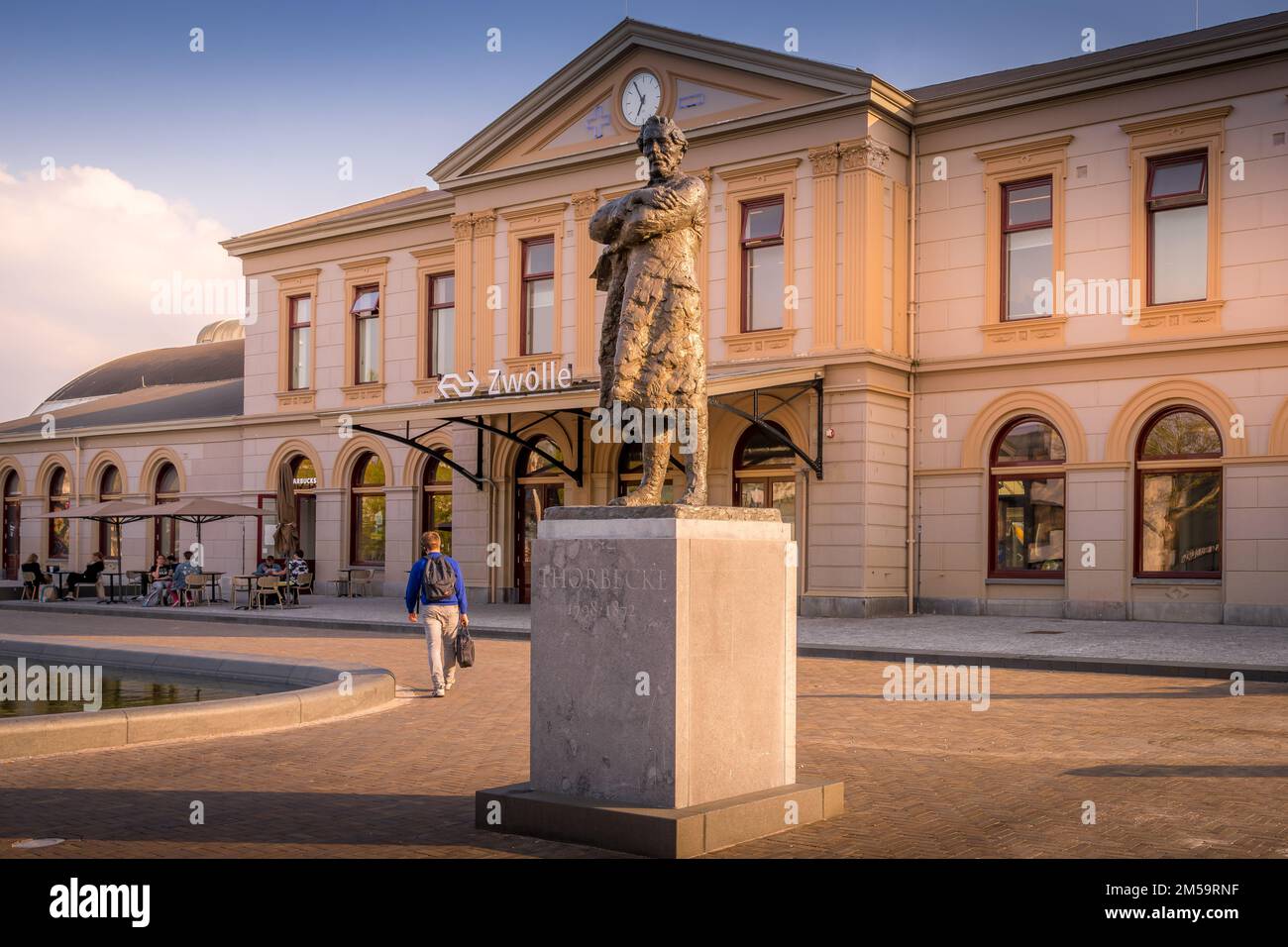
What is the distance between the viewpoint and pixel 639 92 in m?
27.9

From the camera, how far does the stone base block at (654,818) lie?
664 cm

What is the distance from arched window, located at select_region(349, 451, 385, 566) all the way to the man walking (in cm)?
1946

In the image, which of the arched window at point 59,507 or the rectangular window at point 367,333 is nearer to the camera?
the rectangular window at point 367,333

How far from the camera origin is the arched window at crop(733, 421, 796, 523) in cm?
2628

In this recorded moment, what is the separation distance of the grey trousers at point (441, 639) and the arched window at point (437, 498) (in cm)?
1795

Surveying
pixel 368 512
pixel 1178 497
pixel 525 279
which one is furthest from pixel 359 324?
pixel 1178 497

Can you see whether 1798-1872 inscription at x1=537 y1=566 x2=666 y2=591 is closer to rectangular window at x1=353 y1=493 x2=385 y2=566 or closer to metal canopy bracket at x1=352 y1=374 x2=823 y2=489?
metal canopy bracket at x1=352 y1=374 x2=823 y2=489

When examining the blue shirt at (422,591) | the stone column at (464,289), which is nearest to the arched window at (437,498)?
the stone column at (464,289)

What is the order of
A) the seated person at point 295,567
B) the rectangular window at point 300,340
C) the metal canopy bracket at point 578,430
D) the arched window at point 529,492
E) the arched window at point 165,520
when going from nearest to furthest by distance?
the metal canopy bracket at point 578,430
the arched window at point 529,492
the seated person at point 295,567
the rectangular window at point 300,340
the arched window at point 165,520

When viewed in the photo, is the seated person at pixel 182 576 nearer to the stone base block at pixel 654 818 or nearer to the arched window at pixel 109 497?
the arched window at pixel 109 497

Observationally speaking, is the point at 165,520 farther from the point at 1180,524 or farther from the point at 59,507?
the point at 1180,524

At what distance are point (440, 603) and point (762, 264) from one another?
14.3 m

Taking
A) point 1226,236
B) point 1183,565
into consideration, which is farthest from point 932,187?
point 1183,565

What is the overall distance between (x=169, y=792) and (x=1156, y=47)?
2136 cm
